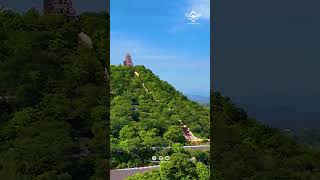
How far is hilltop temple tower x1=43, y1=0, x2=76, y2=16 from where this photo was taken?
9.04 meters

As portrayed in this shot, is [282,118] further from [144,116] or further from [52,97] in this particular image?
[52,97]

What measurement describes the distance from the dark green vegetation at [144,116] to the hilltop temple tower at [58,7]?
4.52 feet

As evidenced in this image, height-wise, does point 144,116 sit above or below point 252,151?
above

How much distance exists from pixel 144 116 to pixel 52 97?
1.10 meters

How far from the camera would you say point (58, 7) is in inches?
361

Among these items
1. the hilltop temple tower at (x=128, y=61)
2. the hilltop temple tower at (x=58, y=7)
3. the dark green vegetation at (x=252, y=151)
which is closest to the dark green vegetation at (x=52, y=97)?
the hilltop temple tower at (x=58, y=7)

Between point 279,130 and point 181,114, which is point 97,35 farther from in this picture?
point 279,130

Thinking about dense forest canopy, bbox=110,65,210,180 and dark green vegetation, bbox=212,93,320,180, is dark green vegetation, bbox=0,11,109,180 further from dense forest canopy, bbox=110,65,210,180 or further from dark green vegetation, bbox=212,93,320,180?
dark green vegetation, bbox=212,93,320,180

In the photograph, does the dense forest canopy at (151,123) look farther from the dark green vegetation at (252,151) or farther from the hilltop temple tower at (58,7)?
the hilltop temple tower at (58,7)

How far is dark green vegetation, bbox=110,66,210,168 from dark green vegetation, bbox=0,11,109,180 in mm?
180

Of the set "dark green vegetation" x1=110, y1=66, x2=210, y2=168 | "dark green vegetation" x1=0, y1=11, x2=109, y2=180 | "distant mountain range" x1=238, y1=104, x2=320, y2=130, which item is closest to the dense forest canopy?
"dark green vegetation" x1=110, y1=66, x2=210, y2=168

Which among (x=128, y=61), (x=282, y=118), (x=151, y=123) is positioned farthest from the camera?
(x=282, y=118)

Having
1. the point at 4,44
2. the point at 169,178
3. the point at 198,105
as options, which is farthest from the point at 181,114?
the point at 4,44

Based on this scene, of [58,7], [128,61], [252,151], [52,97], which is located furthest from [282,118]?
[58,7]
